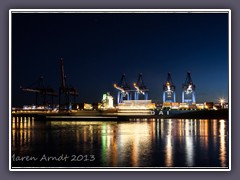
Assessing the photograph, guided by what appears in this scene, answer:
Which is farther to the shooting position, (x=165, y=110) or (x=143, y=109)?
(x=143, y=109)

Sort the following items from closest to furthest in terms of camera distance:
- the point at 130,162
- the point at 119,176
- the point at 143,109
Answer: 1. the point at 119,176
2. the point at 130,162
3. the point at 143,109

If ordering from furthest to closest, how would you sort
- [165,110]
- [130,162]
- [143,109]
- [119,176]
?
[143,109]
[165,110]
[130,162]
[119,176]

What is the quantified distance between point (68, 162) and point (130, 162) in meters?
1.28

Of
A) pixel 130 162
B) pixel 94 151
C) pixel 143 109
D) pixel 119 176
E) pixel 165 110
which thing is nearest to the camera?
pixel 119 176

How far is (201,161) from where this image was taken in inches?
303
